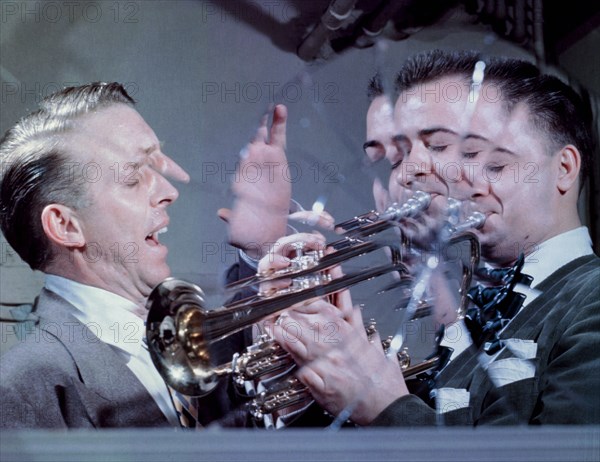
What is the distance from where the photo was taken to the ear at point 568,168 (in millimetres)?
2480

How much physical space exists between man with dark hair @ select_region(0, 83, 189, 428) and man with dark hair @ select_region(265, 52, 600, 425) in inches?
16.4

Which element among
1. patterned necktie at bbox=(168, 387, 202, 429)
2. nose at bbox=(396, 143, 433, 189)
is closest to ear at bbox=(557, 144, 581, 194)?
nose at bbox=(396, 143, 433, 189)

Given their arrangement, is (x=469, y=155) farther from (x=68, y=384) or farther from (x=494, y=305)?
(x=68, y=384)

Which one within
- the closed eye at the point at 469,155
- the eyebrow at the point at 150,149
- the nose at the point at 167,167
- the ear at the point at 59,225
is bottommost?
the ear at the point at 59,225

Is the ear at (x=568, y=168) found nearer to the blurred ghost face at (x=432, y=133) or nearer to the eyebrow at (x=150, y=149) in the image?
the blurred ghost face at (x=432, y=133)

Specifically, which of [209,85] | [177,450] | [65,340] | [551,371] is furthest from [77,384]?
[551,371]

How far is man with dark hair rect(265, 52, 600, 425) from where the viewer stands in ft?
7.39

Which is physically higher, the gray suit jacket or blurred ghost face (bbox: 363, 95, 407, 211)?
blurred ghost face (bbox: 363, 95, 407, 211)

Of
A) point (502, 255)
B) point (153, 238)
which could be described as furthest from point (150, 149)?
point (502, 255)

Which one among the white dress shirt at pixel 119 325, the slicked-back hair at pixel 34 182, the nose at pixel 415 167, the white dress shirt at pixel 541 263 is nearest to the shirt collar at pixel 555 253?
the white dress shirt at pixel 541 263

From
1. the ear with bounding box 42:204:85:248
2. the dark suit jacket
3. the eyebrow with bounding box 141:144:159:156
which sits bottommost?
the dark suit jacket

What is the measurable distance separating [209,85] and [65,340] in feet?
2.69

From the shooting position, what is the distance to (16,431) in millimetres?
2094

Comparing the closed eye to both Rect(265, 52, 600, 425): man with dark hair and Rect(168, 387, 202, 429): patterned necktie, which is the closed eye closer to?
Rect(265, 52, 600, 425): man with dark hair
